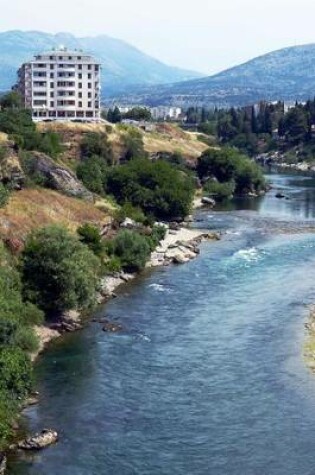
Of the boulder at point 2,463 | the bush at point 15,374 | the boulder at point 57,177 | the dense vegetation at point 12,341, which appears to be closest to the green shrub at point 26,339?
the dense vegetation at point 12,341

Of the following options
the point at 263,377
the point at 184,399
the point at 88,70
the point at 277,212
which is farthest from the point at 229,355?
A: the point at 88,70

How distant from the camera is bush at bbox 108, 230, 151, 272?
68.0 metres

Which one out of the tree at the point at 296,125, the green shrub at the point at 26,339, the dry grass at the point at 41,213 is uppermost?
the tree at the point at 296,125

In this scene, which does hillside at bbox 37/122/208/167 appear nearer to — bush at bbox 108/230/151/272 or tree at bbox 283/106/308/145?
bush at bbox 108/230/151/272

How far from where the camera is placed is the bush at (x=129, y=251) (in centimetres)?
6800

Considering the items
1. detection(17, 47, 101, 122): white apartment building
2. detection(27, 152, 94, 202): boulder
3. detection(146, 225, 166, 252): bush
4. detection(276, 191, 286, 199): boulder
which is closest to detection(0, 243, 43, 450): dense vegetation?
detection(146, 225, 166, 252): bush

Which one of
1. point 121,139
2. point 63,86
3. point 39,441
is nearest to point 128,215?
point 121,139

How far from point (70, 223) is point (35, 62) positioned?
73.0 metres

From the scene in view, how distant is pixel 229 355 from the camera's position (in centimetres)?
4825

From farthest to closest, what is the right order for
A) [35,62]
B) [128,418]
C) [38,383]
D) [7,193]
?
[35,62], [7,193], [38,383], [128,418]

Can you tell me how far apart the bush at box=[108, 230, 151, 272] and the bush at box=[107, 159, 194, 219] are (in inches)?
926

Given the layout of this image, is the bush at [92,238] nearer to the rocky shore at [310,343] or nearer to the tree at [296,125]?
the rocky shore at [310,343]

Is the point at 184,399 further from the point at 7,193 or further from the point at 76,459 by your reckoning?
the point at 7,193

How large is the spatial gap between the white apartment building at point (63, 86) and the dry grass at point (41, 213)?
5987 cm
